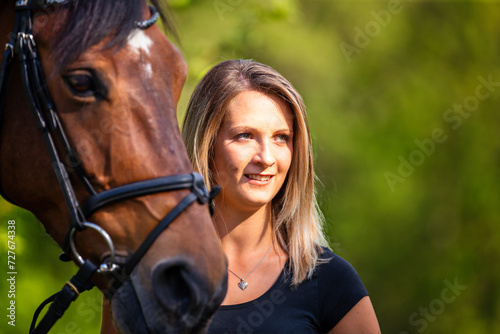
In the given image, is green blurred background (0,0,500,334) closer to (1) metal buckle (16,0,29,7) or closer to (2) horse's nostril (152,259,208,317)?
(1) metal buckle (16,0,29,7)

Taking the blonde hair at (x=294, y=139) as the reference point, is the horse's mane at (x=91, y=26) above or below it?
above

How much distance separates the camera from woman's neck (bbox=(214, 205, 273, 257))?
2.88 m

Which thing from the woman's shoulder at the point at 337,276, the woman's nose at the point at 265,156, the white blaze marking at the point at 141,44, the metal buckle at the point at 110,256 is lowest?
the woman's shoulder at the point at 337,276

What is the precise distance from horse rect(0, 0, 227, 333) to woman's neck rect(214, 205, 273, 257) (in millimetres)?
778

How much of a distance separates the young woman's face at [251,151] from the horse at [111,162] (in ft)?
2.15

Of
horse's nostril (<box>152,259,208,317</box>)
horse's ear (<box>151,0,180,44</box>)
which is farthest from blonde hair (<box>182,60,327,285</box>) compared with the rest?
horse's nostril (<box>152,259,208,317</box>)

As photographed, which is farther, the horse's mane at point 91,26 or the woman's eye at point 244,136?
the woman's eye at point 244,136

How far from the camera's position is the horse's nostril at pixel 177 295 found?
76.3 inches

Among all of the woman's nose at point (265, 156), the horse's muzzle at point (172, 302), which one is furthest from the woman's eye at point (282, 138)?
the horse's muzzle at point (172, 302)

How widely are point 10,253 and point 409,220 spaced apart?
707 centimetres

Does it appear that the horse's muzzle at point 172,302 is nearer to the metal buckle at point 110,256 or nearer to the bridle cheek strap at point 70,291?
the metal buckle at point 110,256

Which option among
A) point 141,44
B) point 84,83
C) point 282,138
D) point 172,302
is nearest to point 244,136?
point 282,138

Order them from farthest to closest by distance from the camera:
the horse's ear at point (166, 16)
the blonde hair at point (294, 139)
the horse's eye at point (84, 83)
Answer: the blonde hair at point (294, 139) < the horse's ear at point (166, 16) < the horse's eye at point (84, 83)

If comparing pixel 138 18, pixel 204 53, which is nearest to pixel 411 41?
pixel 204 53
